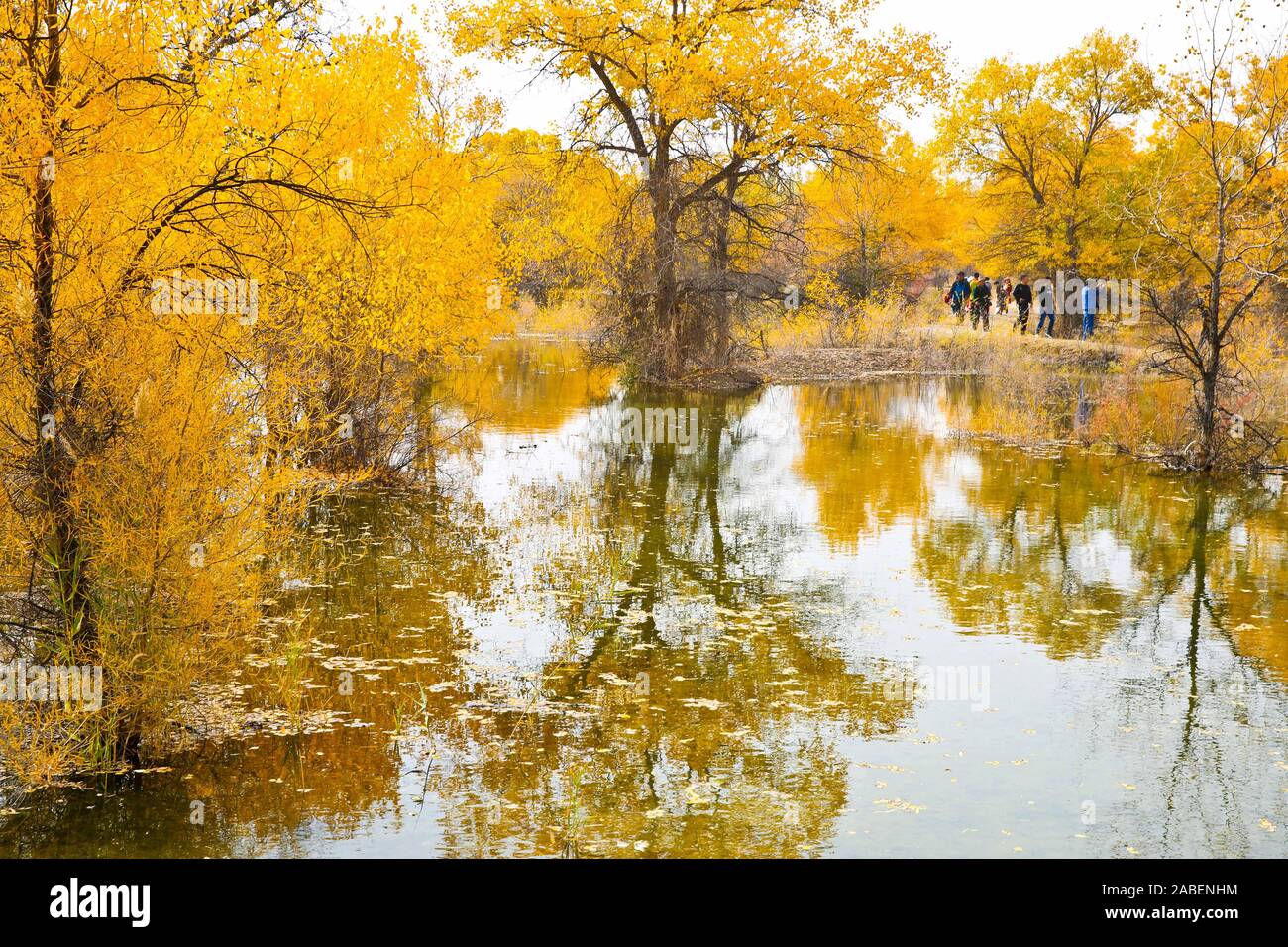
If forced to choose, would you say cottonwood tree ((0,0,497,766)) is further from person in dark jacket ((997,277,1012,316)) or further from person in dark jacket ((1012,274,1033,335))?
person in dark jacket ((997,277,1012,316))

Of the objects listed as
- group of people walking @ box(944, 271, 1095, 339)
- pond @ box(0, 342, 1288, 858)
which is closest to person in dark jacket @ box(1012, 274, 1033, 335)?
group of people walking @ box(944, 271, 1095, 339)

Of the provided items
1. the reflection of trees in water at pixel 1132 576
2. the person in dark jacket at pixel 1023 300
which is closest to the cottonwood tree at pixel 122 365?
the reflection of trees in water at pixel 1132 576

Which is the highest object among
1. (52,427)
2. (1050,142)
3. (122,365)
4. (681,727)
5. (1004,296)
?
(1050,142)

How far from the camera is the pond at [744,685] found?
5.79m

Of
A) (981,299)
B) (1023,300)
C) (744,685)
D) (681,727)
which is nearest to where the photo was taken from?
(681,727)

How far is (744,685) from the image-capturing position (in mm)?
7773

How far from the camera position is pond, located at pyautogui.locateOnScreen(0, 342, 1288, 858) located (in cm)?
579

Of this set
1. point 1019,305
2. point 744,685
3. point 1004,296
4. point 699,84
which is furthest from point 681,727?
point 1004,296

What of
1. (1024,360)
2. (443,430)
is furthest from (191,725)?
(1024,360)

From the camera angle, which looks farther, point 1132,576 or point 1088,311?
point 1088,311

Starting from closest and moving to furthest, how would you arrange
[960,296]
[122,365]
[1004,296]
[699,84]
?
[122,365], [699,84], [960,296], [1004,296]

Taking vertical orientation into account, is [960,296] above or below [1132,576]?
above

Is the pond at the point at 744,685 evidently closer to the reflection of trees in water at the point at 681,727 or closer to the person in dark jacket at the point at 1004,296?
the reflection of trees in water at the point at 681,727

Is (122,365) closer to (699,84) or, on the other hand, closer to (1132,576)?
(1132,576)
